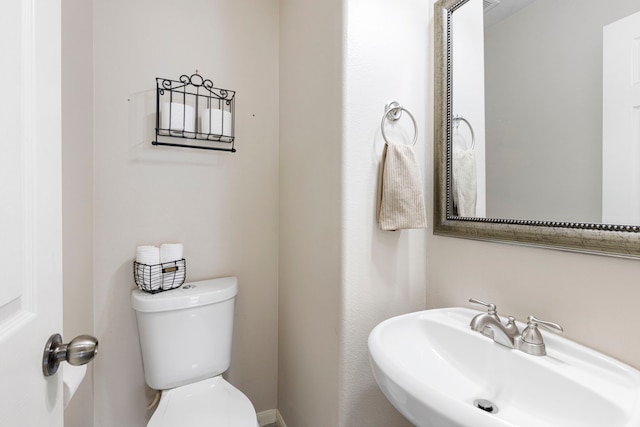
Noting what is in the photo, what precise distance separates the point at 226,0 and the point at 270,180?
91cm

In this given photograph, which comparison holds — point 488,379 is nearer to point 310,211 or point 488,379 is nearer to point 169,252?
point 310,211

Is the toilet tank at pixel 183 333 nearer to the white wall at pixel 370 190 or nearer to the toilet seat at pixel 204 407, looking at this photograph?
the toilet seat at pixel 204 407

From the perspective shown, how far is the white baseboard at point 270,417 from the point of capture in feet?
5.14

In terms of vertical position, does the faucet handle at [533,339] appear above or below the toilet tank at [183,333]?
above

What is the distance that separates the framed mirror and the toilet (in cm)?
100

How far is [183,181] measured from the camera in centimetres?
140

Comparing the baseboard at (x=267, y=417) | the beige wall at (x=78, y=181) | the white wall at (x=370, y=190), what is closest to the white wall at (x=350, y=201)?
the white wall at (x=370, y=190)

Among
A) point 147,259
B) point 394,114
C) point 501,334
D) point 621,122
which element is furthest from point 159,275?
point 621,122

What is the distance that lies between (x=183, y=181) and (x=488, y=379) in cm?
139

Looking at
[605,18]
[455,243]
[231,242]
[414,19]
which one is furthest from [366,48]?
[231,242]

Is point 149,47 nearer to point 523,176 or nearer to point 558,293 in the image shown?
point 523,176

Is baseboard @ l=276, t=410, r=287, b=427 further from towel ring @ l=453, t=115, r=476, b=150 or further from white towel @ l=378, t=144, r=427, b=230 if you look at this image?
towel ring @ l=453, t=115, r=476, b=150

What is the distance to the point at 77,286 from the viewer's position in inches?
42.8

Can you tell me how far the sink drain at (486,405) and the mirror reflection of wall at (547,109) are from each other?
507mm
